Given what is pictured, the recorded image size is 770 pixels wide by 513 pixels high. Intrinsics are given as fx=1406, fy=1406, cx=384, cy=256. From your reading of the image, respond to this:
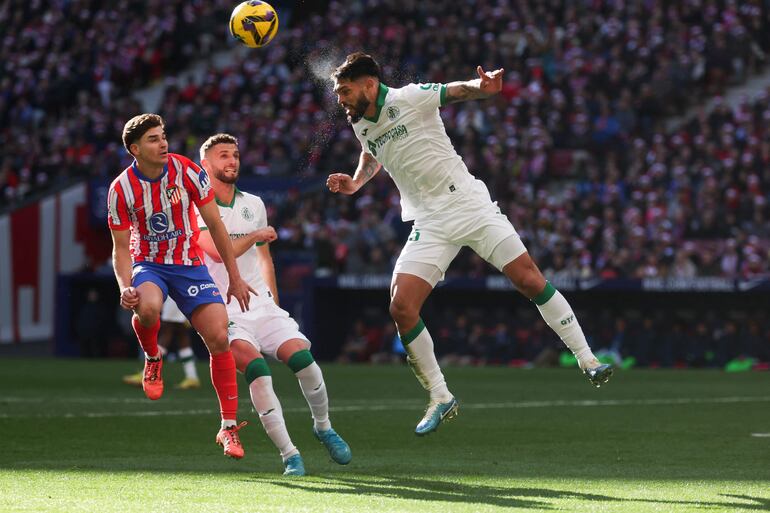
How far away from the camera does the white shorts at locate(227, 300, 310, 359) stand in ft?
30.5

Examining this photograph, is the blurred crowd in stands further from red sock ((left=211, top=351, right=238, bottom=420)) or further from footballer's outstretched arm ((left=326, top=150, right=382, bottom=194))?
red sock ((left=211, top=351, right=238, bottom=420))

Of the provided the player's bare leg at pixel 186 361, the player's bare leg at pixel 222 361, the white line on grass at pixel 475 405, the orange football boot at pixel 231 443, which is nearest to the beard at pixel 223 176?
the player's bare leg at pixel 222 361

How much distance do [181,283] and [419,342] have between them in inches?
67.8

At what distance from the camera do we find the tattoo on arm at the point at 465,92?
347 inches

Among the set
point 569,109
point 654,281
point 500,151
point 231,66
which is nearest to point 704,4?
point 569,109

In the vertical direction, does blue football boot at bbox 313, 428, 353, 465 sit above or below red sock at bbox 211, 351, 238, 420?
below

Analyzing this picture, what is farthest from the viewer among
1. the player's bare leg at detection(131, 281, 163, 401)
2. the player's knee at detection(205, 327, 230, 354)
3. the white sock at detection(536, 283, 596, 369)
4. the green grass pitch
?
the white sock at detection(536, 283, 596, 369)

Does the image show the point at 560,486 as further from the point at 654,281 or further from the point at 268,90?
the point at 268,90

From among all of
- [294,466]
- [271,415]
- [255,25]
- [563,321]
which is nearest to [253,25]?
[255,25]

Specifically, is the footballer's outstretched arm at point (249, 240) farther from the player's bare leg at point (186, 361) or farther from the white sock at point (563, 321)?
the player's bare leg at point (186, 361)

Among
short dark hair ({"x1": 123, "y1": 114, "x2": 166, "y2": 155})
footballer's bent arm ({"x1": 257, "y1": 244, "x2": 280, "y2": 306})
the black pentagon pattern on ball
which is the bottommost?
footballer's bent arm ({"x1": 257, "y1": 244, "x2": 280, "y2": 306})

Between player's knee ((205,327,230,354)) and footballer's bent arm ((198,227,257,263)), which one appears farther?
footballer's bent arm ((198,227,257,263))

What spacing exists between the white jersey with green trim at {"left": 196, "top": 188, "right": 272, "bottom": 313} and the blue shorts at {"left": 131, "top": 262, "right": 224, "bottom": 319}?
64cm

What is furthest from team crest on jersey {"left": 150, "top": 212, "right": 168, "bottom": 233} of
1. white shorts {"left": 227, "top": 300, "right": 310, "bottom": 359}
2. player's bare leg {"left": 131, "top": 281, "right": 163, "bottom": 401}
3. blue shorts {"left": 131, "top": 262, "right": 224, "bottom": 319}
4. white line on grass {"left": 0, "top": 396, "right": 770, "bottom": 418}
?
white line on grass {"left": 0, "top": 396, "right": 770, "bottom": 418}
